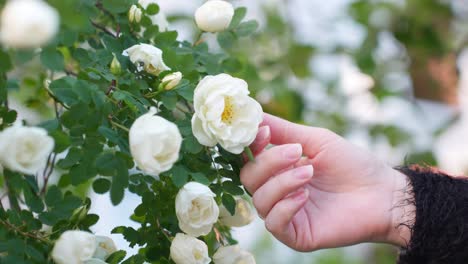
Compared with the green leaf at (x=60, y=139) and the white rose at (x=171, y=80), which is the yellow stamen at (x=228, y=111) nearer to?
the white rose at (x=171, y=80)

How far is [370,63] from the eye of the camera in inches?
89.5

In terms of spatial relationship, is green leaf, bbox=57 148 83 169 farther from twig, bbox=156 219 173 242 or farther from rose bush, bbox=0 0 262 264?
twig, bbox=156 219 173 242

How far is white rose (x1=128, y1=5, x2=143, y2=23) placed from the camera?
964mm

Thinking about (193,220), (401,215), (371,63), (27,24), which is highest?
(27,24)

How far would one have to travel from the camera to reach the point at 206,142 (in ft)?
2.69

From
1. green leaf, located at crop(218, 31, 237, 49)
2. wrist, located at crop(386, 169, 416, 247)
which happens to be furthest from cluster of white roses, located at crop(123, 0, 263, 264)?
wrist, located at crop(386, 169, 416, 247)

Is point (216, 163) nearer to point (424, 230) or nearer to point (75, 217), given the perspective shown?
point (75, 217)

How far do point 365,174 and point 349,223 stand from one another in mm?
96

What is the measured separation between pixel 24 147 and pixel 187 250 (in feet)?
0.89

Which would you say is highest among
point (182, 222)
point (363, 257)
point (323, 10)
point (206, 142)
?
point (206, 142)

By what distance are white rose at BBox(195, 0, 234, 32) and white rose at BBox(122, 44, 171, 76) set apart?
0.16 metres

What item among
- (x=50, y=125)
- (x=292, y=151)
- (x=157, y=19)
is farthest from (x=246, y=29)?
(x=50, y=125)

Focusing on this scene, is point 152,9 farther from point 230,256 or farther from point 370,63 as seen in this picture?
point 370,63

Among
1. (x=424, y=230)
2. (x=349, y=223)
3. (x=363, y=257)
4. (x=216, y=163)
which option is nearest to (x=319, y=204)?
(x=349, y=223)
